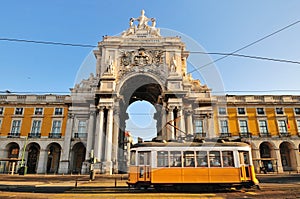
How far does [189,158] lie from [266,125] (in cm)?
3126

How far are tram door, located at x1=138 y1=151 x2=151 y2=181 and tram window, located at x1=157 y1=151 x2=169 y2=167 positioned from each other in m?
0.59

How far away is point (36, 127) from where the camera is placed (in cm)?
3834

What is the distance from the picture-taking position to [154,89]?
37.2 metres

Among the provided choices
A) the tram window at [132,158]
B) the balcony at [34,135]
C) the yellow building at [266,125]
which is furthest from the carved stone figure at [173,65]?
the balcony at [34,135]

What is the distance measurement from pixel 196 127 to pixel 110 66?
16.7 metres

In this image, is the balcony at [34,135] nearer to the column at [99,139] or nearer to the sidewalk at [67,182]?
the column at [99,139]

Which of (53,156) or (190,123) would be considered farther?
(53,156)

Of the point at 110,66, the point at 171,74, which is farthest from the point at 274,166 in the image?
the point at 110,66

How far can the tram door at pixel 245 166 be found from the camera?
12.8 meters

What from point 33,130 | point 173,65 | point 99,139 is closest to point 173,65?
point 173,65

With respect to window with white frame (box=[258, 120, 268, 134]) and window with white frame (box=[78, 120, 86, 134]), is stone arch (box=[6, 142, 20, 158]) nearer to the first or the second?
window with white frame (box=[78, 120, 86, 134])

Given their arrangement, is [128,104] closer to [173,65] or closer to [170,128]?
[173,65]

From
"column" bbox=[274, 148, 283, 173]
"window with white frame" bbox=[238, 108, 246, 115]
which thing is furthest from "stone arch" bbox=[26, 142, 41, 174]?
"column" bbox=[274, 148, 283, 173]

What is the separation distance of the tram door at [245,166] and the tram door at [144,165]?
17.6 feet
